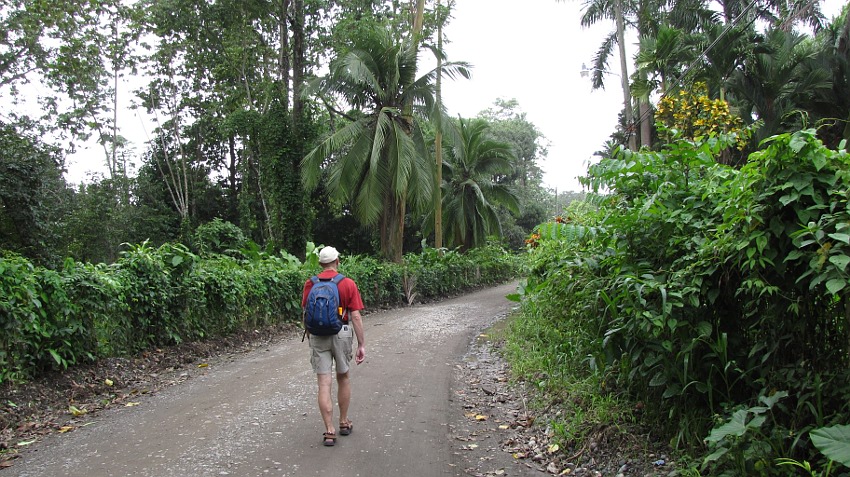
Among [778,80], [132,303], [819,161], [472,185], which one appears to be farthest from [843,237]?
[472,185]

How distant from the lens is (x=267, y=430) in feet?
16.8

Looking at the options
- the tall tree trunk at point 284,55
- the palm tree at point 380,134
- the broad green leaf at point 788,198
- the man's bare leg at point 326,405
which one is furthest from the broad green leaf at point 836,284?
the tall tree trunk at point 284,55

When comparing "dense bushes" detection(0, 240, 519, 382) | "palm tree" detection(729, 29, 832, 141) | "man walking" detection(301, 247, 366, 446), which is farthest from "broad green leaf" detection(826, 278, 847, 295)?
"palm tree" detection(729, 29, 832, 141)

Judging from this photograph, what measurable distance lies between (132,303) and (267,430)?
3599mm

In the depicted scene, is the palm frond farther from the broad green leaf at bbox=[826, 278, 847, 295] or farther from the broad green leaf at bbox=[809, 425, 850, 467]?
the broad green leaf at bbox=[809, 425, 850, 467]

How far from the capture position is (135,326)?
300 inches

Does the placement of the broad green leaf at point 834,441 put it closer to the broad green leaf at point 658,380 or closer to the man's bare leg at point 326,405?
the broad green leaf at point 658,380

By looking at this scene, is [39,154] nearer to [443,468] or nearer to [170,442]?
[170,442]

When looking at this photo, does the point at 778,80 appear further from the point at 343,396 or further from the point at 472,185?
the point at 343,396

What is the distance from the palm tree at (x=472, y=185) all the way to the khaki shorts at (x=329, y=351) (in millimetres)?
23801

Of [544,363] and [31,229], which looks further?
[31,229]

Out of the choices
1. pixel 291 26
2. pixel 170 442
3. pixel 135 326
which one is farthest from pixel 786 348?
pixel 291 26

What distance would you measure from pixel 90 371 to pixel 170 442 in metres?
2.48

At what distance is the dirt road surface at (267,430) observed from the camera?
4285 mm
